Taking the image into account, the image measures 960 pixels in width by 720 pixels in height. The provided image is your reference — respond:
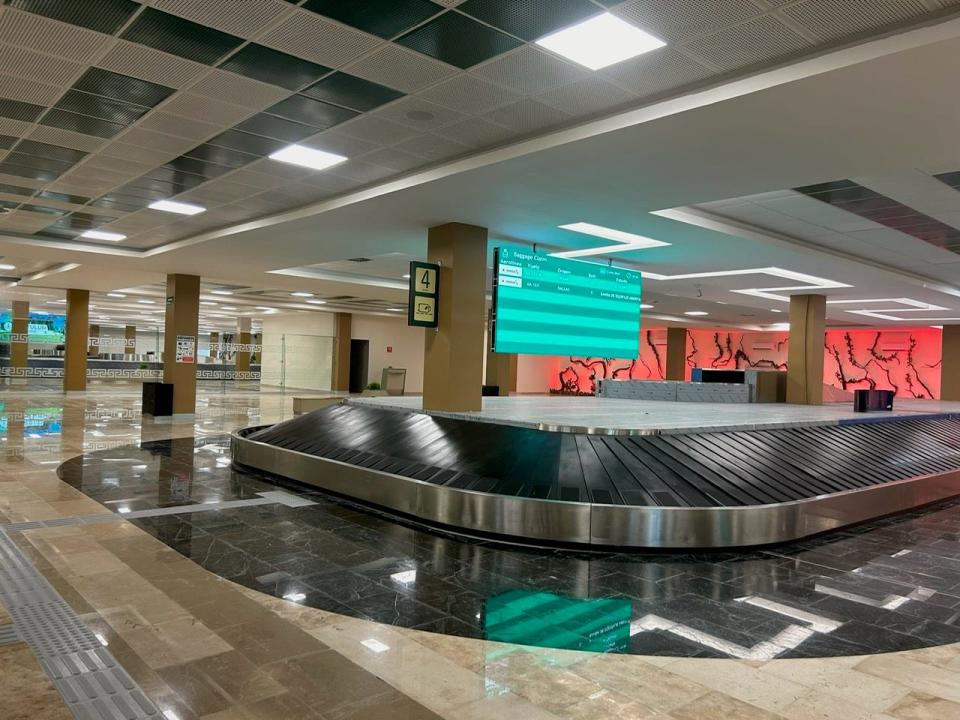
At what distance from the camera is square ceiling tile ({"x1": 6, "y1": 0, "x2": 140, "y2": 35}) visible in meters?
4.77

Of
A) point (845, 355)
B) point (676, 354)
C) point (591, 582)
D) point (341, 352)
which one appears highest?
point (845, 355)

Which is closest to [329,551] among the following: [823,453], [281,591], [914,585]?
[281,591]

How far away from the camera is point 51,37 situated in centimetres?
532

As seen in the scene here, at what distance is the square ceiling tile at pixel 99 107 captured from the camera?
6543 mm

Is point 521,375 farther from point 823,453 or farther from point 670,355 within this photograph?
point 823,453

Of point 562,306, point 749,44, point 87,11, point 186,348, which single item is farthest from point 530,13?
point 186,348

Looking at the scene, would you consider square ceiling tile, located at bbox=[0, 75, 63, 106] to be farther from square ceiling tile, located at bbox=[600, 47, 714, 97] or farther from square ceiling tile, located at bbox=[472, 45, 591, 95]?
square ceiling tile, located at bbox=[600, 47, 714, 97]

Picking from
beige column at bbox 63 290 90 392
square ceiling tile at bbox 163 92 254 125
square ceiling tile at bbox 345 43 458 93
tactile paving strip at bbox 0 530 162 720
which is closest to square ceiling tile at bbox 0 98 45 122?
square ceiling tile at bbox 163 92 254 125

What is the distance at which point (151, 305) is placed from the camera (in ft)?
112

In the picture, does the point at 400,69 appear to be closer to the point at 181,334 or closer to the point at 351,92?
the point at 351,92

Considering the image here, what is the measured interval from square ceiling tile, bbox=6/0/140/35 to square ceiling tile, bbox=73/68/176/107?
34.9 inches

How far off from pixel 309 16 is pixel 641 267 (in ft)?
37.3

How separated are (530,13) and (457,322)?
248 inches

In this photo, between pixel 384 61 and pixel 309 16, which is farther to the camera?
pixel 384 61
